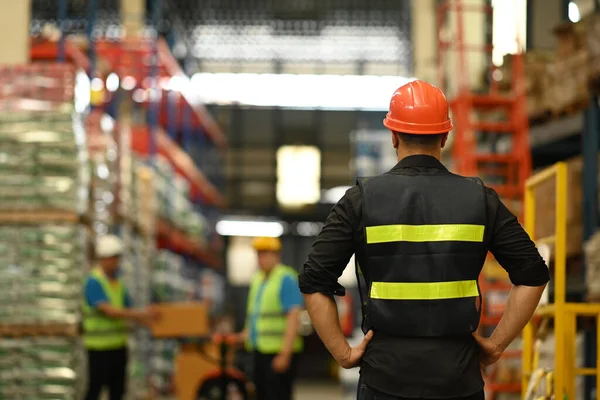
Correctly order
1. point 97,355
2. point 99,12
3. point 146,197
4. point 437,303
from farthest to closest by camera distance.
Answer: point 99,12 < point 146,197 < point 97,355 < point 437,303

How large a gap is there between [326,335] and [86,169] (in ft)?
20.7

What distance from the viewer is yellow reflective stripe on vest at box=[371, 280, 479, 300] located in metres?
3.69

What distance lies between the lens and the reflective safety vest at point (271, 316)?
8.54 metres

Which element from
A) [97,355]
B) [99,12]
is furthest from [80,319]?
[99,12]

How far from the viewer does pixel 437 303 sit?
12.1 feet

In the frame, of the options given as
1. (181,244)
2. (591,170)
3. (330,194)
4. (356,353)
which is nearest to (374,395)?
(356,353)

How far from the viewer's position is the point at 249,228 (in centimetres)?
3131

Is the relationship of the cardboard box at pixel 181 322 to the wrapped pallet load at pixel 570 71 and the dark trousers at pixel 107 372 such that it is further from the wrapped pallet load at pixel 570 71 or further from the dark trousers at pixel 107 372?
the wrapped pallet load at pixel 570 71

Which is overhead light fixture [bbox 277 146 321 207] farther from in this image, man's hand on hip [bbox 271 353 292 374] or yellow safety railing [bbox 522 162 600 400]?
yellow safety railing [bbox 522 162 600 400]

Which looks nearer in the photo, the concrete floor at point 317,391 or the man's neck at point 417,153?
the man's neck at point 417,153

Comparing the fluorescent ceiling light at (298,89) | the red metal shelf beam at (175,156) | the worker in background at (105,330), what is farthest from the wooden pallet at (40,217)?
the fluorescent ceiling light at (298,89)

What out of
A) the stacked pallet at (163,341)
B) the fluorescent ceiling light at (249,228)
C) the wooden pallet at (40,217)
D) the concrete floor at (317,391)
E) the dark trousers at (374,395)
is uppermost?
the wooden pallet at (40,217)

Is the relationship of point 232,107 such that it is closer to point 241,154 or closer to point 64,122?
point 241,154

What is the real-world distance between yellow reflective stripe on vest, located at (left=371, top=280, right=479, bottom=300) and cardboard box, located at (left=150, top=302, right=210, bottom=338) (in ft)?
25.0
